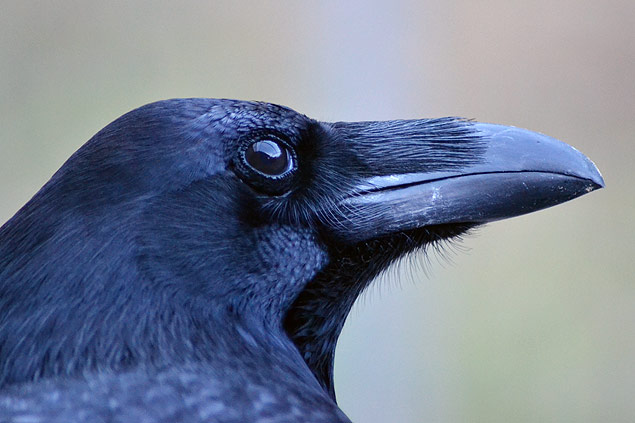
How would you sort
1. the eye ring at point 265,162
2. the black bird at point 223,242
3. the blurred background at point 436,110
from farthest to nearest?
the blurred background at point 436,110, the eye ring at point 265,162, the black bird at point 223,242

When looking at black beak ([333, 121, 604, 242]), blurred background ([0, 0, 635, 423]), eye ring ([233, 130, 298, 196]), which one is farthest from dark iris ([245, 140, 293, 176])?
blurred background ([0, 0, 635, 423])

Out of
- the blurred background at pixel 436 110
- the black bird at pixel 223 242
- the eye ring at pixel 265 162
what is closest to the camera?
the black bird at pixel 223 242

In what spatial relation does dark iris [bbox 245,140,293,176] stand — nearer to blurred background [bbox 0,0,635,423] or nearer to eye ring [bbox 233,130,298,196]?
eye ring [bbox 233,130,298,196]

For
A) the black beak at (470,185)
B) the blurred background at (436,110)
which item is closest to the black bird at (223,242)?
the black beak at (470,185)

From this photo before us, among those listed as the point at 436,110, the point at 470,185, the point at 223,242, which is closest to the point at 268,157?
the point at 223,242

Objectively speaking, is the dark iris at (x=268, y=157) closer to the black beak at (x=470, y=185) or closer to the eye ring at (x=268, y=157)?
the eye ring at (x=268, y=157)

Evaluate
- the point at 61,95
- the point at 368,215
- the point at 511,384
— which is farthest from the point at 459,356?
the point at 368,215
